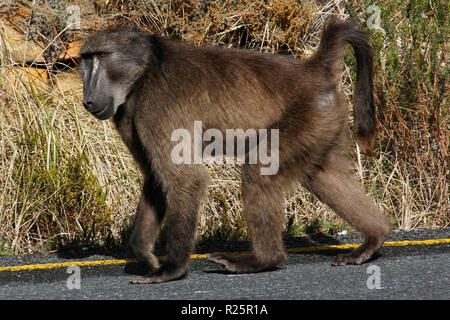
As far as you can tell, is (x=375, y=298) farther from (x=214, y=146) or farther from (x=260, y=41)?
(x=260, y=41)

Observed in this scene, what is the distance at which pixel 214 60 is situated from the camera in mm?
4164

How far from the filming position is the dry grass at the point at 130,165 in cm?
515

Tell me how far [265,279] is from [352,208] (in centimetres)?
77

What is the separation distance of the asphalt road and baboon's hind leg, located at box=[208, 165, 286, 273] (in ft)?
0.41

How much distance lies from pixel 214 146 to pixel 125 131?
0.54 metres

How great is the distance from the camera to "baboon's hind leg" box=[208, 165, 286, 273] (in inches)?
155

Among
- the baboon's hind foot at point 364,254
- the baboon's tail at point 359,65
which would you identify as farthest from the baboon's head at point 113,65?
the baboon's hind foot at point 364,254

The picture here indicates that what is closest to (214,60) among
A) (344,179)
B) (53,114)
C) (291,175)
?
(291,175)

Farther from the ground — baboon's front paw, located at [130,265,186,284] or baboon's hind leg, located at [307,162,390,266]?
baboon's hind leg, located at [307,162,390,266]
